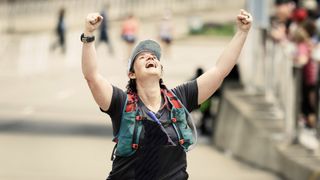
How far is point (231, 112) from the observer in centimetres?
2084

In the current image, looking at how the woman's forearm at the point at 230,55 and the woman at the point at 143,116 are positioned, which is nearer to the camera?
the woman at the point at 143,116

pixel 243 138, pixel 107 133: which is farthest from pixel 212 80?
pixel 107 133

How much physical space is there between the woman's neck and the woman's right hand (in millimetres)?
400

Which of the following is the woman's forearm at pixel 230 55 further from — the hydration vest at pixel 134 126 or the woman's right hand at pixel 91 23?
the woman's right hand at pixel 91 23

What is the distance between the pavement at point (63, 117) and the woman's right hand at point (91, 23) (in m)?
9.99

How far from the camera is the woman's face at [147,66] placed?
22.5ft

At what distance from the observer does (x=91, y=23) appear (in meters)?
6.79

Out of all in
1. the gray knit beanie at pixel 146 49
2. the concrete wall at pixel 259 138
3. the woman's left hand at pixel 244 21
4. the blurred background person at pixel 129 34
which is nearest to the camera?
the gray knit beanie at pixel 146 49

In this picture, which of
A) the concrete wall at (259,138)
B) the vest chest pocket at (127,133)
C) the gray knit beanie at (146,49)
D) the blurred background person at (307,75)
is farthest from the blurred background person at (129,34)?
the vest chest pocket at (127,133)

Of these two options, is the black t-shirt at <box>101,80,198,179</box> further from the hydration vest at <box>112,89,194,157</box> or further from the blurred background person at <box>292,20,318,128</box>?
the blurred background person at <box>292,20,318,128</box>

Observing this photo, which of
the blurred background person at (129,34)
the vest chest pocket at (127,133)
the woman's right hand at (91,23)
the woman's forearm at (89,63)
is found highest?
the woman's right hand at (91,23)

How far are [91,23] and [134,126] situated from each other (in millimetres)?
596

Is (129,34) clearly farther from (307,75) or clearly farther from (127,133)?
(127,133)

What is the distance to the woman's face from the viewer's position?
687cm
